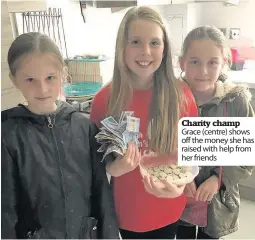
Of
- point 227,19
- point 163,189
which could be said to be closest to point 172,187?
point 163,189

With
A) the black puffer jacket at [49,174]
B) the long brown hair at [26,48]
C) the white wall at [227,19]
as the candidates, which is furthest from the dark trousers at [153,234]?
the white wall at [227,19]

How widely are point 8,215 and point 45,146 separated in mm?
117

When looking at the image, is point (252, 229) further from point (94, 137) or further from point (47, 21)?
point (47, 21)

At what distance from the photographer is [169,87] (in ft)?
1.78

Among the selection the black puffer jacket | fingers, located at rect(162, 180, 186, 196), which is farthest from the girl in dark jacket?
fingers, located at rect(162, 180, 186, 196)

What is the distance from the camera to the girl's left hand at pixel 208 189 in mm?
561

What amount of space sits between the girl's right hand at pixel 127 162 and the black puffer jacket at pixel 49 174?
22 mm

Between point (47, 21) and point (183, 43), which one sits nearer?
point (183, 43)

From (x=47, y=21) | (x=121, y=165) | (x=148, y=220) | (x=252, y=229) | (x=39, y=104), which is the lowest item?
(x=252, y=229)

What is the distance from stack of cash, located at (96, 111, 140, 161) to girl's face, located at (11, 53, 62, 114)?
100 mm

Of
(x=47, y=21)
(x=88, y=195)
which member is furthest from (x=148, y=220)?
(x=47, y=21)

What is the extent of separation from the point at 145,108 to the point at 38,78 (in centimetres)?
19

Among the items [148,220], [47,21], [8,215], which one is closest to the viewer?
[8,215]

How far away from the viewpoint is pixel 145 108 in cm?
53
